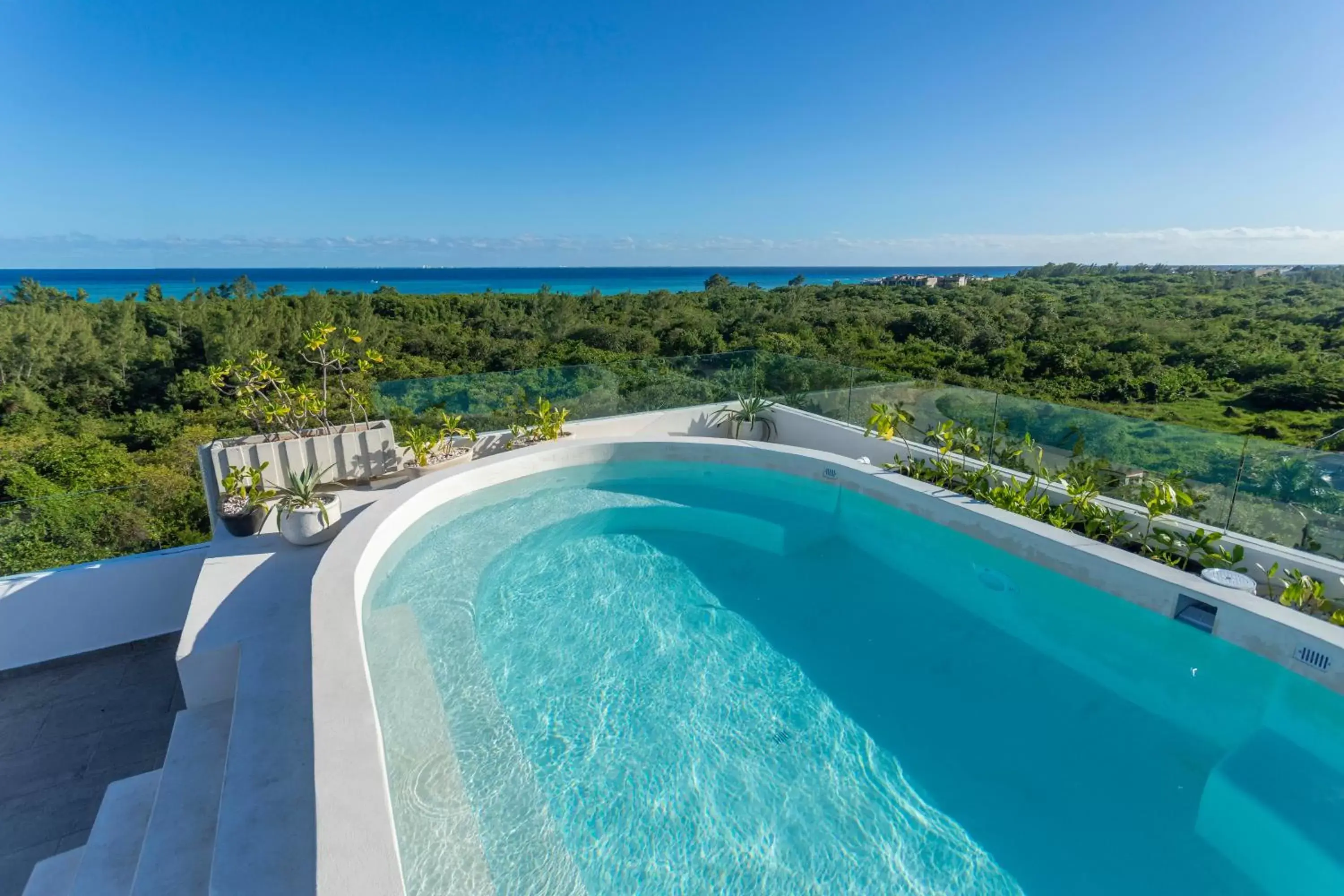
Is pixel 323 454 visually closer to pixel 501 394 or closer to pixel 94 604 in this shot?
pixel 94 604

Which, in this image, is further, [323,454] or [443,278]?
[443,278]

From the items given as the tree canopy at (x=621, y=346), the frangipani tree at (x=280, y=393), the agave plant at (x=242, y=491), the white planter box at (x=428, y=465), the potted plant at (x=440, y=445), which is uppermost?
the frangipani tree at (x=280, y=393)

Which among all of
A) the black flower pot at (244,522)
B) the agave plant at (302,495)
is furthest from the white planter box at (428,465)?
the black flower pot at (244,522)

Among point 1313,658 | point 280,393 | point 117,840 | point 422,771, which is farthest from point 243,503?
point 1313,658

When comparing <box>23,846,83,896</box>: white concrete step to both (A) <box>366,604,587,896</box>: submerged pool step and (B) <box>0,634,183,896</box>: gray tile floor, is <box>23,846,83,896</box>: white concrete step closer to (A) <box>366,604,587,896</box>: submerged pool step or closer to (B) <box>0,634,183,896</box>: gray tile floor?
(B) <box>0,634,183,896</box>: gray tile floor

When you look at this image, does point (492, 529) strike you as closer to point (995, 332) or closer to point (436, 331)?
point (436, 331)

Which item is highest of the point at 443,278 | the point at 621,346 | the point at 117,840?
the point at 443,278

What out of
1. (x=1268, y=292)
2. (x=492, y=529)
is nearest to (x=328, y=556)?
(x=492, y=529)

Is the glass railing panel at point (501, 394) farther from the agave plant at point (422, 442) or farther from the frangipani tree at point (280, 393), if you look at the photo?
the frangipani tree at point (280, 393)
